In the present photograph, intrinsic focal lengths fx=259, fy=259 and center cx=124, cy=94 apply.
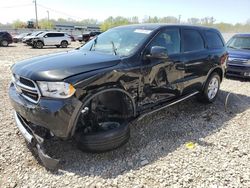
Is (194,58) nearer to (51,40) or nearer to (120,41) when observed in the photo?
(120,41)

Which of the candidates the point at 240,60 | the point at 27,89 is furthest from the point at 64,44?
the point at 27,89

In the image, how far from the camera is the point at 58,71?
10.7ft

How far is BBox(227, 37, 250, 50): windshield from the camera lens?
9792 millimetres

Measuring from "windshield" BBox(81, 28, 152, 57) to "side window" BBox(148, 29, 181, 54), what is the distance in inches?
7.9

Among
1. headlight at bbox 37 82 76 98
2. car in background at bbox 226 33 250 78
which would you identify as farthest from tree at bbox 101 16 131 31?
headlight at bbox 37 82 76 98

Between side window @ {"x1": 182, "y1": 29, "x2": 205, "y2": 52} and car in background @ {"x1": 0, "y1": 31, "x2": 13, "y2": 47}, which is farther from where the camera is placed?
car in background @ {"x1": 0, "y1": 31, "x2": 13, "y2": 47}

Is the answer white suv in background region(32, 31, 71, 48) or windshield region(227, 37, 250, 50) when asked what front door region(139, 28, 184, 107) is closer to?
windshield region(227, 37, 250, 50)

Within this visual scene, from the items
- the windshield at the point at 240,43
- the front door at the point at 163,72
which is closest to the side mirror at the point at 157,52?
the front door at the point at 163,72

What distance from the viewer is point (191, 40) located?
5.34 metres

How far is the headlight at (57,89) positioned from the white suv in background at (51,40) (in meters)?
24.0

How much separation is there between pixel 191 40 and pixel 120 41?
1.69 metres

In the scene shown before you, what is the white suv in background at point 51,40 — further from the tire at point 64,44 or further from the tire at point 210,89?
the tire at point 210,89

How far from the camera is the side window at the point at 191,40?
5.12 meters

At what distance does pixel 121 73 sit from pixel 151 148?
124 cm
